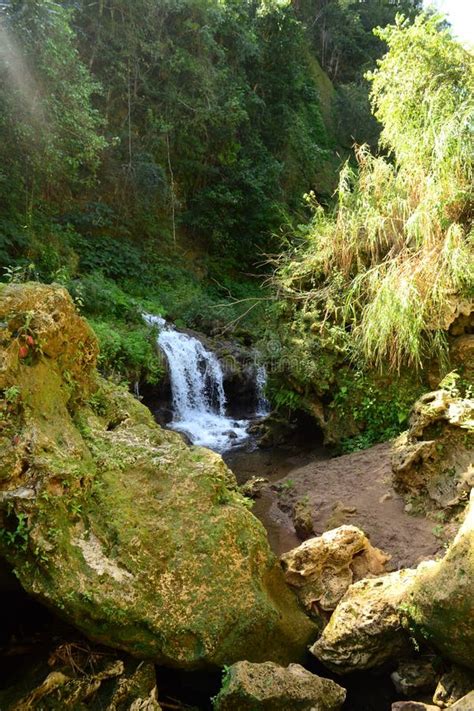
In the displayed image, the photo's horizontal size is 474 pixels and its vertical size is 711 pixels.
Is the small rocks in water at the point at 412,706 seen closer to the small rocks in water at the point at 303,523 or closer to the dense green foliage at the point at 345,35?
the small rocks in water at the point at 303,523

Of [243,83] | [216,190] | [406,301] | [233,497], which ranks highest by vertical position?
[243,83]

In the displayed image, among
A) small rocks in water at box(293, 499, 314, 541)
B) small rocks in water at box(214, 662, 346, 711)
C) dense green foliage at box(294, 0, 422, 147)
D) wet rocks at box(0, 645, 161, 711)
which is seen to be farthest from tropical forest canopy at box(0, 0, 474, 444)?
small rocks in water at box(214, 662, 346, 711)

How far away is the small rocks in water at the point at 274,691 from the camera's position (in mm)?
3074

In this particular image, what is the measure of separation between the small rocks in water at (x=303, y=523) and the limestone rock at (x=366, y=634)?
186 centimetres

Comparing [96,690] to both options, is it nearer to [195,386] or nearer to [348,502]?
[348,502]

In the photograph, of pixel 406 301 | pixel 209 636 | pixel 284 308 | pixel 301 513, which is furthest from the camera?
pixel 284 308

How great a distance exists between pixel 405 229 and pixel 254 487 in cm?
424

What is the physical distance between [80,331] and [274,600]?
281cm

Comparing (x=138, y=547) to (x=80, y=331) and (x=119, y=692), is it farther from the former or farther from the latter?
(x=80, y=331)

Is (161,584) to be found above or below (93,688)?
above

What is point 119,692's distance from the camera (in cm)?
318

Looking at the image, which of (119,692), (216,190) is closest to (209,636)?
(119,692)

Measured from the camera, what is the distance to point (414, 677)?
3.54 m

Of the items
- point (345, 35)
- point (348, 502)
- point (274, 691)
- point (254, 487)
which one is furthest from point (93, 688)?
point (345, 35)
